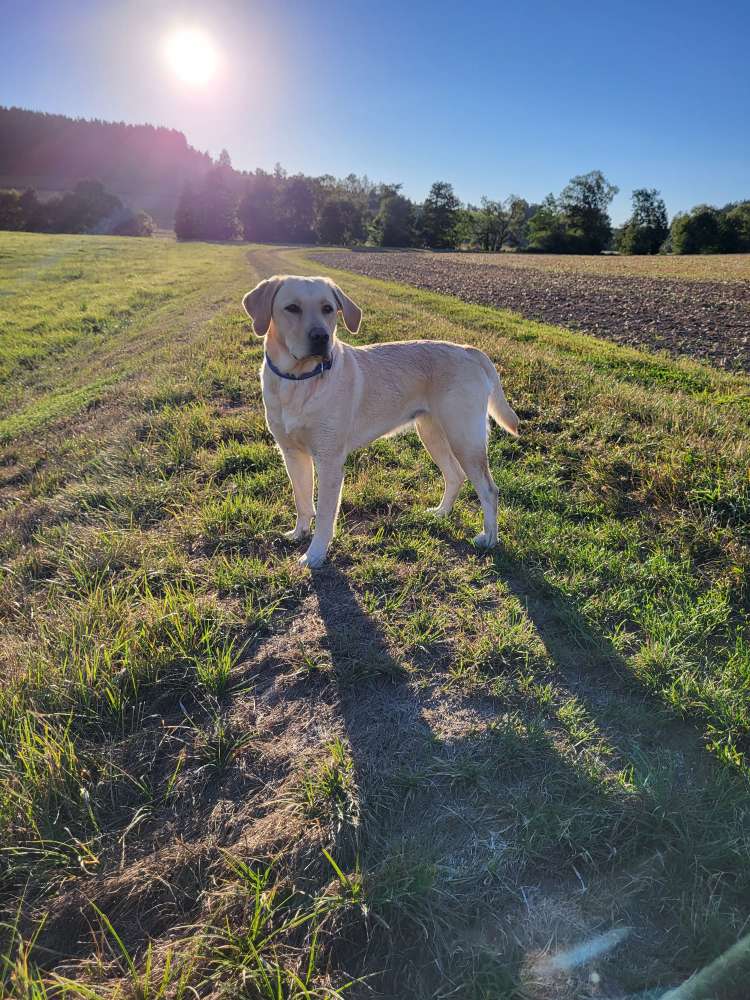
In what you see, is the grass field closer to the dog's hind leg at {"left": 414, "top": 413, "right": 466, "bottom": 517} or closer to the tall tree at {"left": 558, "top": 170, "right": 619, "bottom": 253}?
the dog's hind leg at {"left": 414, "top": 413, "right": 466, "bottom": 517}

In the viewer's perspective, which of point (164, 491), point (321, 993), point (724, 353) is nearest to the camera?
point (321, 993)

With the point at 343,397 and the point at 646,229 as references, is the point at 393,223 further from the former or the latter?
the point at 343,397

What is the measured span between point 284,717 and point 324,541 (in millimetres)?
1420

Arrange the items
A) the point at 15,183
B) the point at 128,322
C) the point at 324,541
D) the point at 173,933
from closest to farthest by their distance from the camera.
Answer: the point at 173,933 → the point at 324,541 → the point at 128,322 → the point at 15,183

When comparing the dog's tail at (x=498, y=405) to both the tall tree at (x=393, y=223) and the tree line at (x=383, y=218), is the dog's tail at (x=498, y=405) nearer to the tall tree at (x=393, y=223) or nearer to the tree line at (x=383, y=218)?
the tree line at (x=383, y=218)

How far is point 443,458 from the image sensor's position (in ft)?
14.2

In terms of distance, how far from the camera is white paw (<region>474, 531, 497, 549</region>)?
3.78 metres

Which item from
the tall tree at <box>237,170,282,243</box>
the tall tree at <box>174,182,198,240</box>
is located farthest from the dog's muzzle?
the tall tree at <box>237,170,282,243</box>

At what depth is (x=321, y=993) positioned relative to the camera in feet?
4.75

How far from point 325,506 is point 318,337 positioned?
3.83 ft

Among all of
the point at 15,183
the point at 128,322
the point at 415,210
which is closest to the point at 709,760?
the point at 128,322

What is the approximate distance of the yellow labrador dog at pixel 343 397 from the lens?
3.47 meters

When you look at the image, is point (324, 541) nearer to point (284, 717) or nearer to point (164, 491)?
point (284, 717)

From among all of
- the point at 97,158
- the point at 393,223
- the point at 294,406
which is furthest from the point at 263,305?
the point at 97,158
